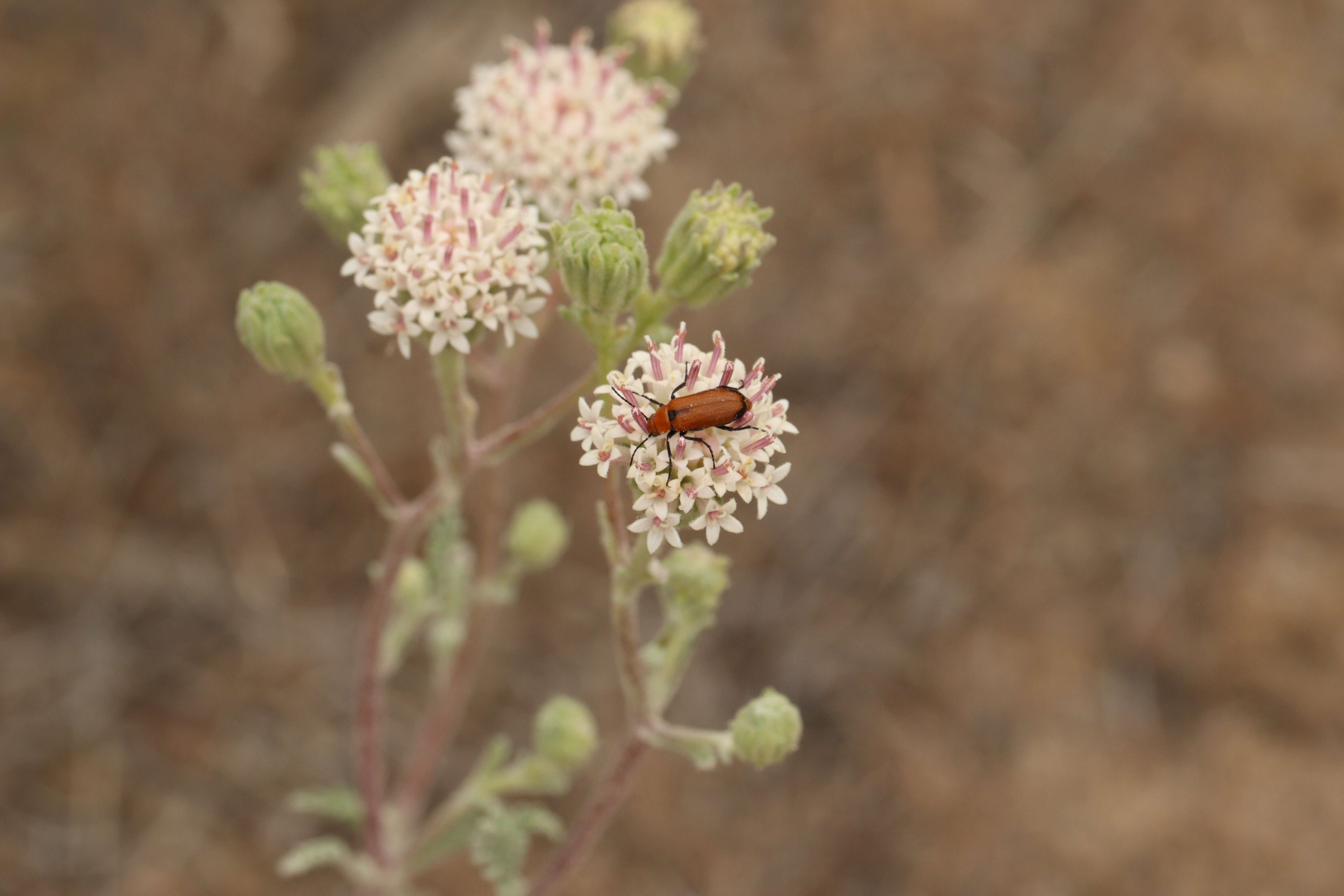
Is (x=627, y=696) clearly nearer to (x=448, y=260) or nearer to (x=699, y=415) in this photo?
(x=699, y=415)

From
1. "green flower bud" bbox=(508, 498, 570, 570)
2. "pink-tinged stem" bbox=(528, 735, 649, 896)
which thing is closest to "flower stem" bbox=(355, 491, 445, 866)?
"green flower bud" bbox=(508, 498, 570, 570)

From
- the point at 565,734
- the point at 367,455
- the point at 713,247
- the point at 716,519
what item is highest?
the point at 713,247

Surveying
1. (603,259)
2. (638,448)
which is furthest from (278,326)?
(638,448)

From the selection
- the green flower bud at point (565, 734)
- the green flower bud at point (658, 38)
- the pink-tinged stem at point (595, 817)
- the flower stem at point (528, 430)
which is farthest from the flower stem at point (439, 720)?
the green flower bud at point (658, 38)

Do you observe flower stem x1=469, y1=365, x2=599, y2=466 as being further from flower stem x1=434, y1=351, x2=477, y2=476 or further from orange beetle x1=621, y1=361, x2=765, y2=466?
orange beetle x1=621, y1=361, x2=765, y2=466

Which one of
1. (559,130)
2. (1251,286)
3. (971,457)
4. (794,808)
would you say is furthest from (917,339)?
(559,130)

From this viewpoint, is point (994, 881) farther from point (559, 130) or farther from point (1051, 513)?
point (559, 130)
